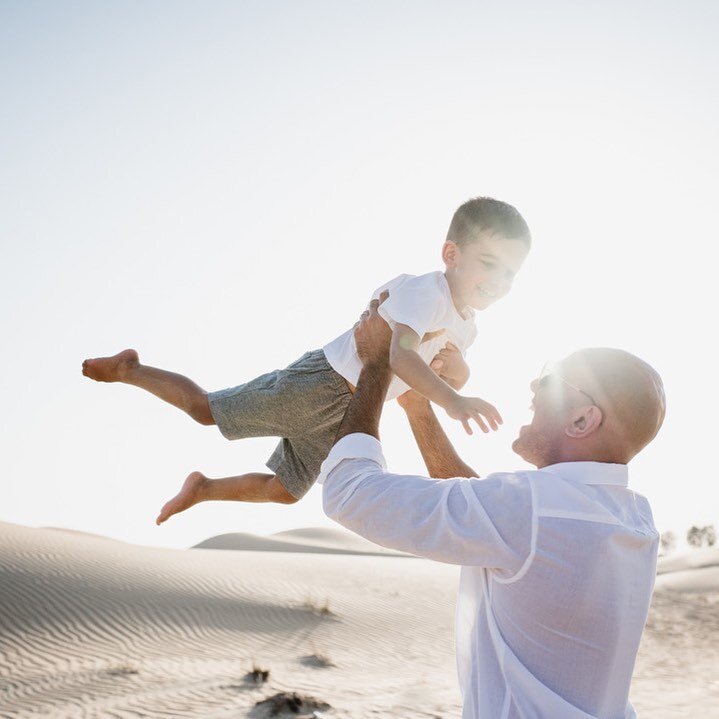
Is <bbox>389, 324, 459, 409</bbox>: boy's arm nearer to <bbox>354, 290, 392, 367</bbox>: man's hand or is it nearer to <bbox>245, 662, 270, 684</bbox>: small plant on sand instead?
<bbox>354, 290, 392, 367</bbox>: man's hand

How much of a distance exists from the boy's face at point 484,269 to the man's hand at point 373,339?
71 cm

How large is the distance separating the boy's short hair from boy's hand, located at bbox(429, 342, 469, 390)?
1.96ft

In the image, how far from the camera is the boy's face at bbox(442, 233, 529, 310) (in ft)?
13.7

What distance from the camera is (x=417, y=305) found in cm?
390

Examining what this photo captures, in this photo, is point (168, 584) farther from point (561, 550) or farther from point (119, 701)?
point (561, 550)

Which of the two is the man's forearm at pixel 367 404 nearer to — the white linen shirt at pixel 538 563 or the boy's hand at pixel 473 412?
the white linen shirt at pixel 538 563

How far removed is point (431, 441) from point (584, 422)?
1.30 metres

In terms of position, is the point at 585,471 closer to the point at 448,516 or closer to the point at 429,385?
the point at 448,516

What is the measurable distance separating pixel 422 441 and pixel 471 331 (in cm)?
89

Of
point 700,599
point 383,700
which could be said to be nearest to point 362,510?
point 383,700

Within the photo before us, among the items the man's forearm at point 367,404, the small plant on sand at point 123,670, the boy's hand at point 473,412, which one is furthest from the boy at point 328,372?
the small plant on sand at point 123,670

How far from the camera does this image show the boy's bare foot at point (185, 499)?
15.3ft

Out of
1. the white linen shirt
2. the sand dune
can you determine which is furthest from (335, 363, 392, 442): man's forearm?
the sand dune

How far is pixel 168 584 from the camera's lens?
18.0m
